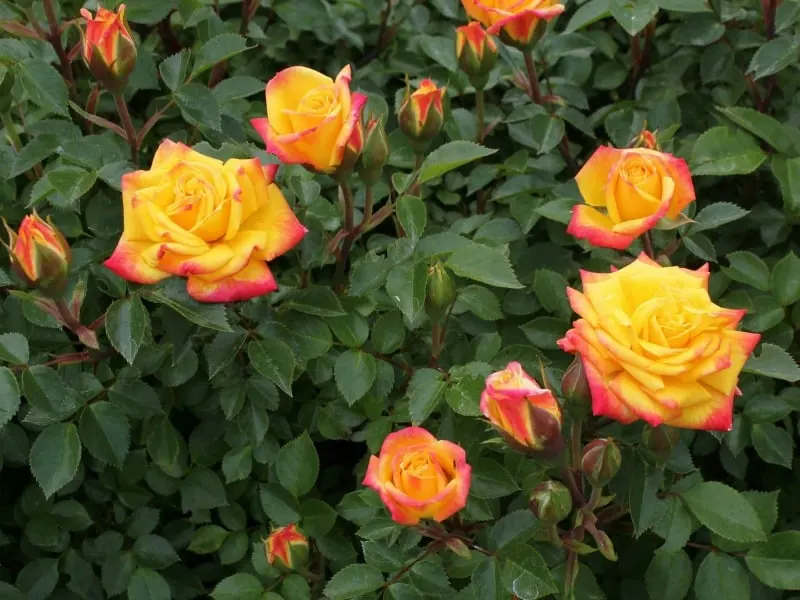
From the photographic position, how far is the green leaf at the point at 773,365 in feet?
3.49

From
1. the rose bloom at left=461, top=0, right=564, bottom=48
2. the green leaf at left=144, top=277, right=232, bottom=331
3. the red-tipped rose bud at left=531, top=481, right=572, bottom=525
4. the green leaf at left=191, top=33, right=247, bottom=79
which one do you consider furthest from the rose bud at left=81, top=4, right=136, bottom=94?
the red-tipped rose bud at left=531, top=481, right=572, bottom=525

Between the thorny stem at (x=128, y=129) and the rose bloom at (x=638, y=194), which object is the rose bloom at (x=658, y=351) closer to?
the rose bloom at (x=638, y=194)

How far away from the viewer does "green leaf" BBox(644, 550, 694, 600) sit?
1.16 meters

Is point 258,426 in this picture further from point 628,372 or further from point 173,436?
point 628,372

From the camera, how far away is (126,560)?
4.24ft

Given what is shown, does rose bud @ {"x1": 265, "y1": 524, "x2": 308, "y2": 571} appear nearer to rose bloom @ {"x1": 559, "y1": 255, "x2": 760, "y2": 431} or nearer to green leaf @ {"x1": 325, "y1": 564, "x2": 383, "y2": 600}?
green leaf @ {"x1": 325, "y1": 564, "x2": 383, "y2": 600}

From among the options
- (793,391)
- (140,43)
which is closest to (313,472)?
(793,391)

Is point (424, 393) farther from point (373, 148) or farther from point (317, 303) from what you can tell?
point (373, 148)

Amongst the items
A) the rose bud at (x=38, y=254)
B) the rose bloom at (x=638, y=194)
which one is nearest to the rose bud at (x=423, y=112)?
the rose bloom at (x=638, y=194)

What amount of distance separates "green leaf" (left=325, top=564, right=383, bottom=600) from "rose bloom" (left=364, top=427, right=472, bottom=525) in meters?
0.16

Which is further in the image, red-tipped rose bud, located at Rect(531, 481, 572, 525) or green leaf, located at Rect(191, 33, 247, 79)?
green leaf, located at Rect(191, 33, 247, 79)

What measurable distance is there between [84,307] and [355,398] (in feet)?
1.51

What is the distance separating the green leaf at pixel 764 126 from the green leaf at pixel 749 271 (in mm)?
181

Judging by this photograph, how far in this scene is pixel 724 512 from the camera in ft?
3.61
